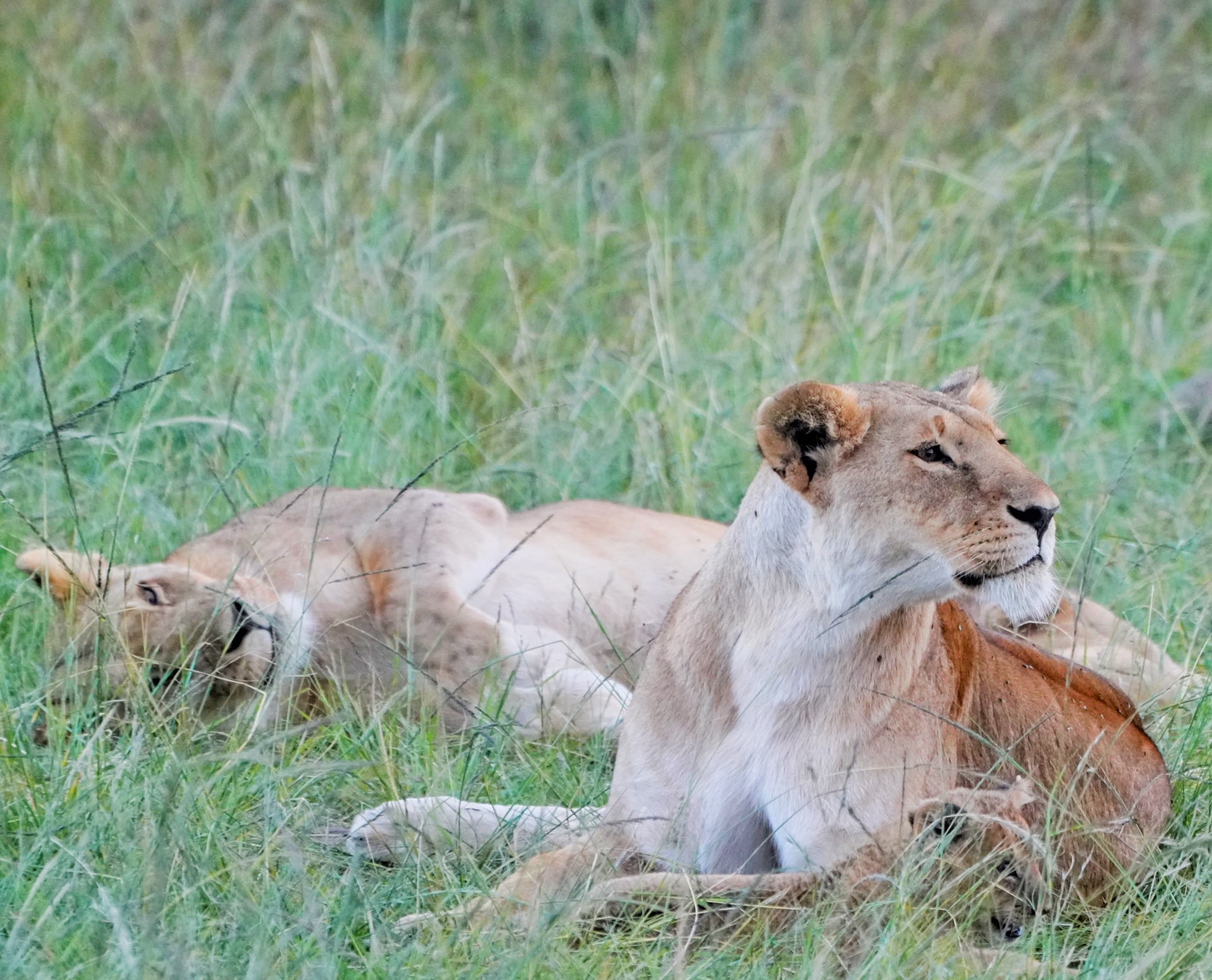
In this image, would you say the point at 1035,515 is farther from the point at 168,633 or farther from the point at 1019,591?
the point at 168,633

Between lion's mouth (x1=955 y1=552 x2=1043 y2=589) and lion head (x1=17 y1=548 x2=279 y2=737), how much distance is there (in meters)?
→ 1.53

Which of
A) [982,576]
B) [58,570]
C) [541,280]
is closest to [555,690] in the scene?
[58,570]

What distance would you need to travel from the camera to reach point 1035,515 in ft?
9.46

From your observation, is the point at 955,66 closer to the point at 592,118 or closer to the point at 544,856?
the point at 592,118

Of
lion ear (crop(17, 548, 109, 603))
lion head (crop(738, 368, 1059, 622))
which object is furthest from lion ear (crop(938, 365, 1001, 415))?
lion ear (crop(17, 548, 109, 603))

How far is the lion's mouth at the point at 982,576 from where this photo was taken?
2.88m

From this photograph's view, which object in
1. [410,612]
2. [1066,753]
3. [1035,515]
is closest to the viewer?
[1035,515]

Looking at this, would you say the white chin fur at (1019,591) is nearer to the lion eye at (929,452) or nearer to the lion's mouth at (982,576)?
the lion's mouth at (982,576)

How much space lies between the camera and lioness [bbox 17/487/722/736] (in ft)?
12.7

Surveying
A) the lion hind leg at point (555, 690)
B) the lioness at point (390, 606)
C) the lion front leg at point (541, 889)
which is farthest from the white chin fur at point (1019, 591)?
the lion hind leg at point (555, 690)

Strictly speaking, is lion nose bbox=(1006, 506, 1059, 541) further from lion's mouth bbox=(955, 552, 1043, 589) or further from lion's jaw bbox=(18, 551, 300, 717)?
lion's jaw bbox=(18, 551, 300, 717)

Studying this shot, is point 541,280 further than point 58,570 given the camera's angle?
Yes

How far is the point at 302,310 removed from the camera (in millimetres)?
5645

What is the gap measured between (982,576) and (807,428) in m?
0.37
